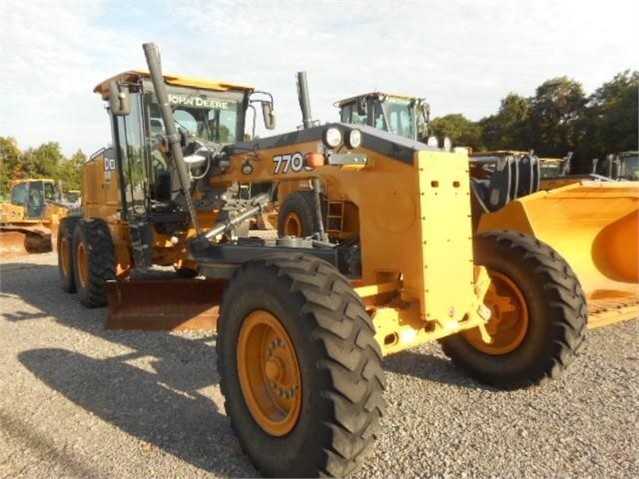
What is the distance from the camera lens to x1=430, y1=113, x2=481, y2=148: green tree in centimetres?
3972

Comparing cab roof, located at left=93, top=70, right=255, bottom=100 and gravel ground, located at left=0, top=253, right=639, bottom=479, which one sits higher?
cab roof, located at left=93, top=70, right=255, bottom=100

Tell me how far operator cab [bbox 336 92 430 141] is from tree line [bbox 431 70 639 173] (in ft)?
73.7

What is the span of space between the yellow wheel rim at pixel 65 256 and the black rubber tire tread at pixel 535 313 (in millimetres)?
5736

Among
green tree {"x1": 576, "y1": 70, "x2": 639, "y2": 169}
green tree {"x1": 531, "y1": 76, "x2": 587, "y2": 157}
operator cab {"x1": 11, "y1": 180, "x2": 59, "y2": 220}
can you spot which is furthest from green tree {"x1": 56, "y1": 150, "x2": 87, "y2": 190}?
green tree {"x1": 576, "y1": 70, "x2": 639, "y2": 169}

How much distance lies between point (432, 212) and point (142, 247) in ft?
13.4

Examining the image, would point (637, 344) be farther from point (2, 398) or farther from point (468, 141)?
point (468, 141)

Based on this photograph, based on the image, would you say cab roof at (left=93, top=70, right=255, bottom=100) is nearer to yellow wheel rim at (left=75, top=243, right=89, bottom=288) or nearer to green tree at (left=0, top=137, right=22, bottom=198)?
yellow wheel rim at (left=75, top=243, right=89, bottom=288)

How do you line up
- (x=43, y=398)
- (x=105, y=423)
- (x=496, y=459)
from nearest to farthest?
1. (x=496, y=459)
2. (x=105, y=423)
3. (x=43, y=398)

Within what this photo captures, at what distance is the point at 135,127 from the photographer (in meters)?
6.11

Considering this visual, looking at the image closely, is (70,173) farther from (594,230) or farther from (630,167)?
(594,230)

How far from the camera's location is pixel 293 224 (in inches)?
336

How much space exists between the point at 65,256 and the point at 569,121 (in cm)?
3261

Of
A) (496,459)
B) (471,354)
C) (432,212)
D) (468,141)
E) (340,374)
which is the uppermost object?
(468,141)

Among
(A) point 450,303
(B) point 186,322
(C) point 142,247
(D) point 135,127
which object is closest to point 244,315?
(A) point 450,303
